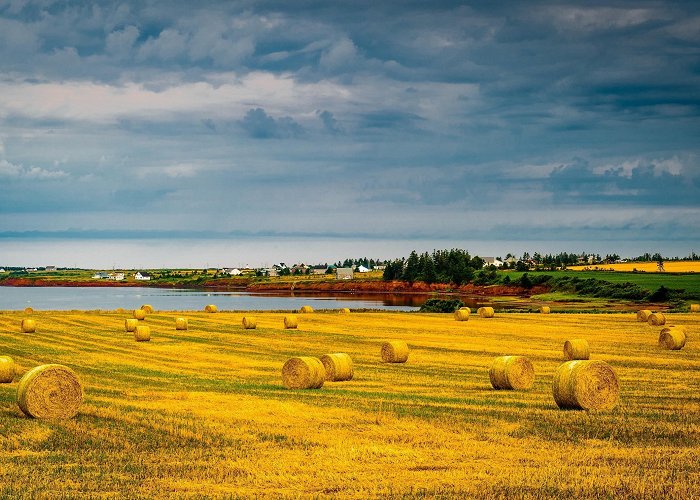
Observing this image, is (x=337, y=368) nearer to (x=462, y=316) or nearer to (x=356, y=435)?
(x=356, y=435)

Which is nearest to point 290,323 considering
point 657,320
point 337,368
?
point 657,320

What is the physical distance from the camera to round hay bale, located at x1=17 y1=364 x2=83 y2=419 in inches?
778

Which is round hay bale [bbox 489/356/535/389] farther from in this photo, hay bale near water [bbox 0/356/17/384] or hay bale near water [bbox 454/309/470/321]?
hay bale near water [bbox 454/309/470/321]

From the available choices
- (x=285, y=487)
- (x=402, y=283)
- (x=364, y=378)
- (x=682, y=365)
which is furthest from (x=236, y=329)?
(x=402, y=283)

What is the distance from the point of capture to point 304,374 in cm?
2550

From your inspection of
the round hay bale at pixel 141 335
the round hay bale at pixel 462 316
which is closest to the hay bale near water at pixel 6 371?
the round hay bale at pixel 141 335

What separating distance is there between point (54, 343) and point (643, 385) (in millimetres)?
30663

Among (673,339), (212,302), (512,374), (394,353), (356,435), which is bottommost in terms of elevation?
(212,302)

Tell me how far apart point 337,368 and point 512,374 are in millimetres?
5775

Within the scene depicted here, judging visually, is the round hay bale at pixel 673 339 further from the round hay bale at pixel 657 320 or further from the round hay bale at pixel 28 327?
the round hay bale at pixel 28 327

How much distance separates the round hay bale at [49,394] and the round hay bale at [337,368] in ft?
30.9

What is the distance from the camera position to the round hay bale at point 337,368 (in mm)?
27531

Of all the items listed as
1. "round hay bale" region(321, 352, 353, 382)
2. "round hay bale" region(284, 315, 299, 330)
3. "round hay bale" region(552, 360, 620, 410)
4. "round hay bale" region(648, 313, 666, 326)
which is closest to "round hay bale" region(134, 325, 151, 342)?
"round hay bale" region(284, 315, 299, 330)

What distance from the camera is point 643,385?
86.7ft
